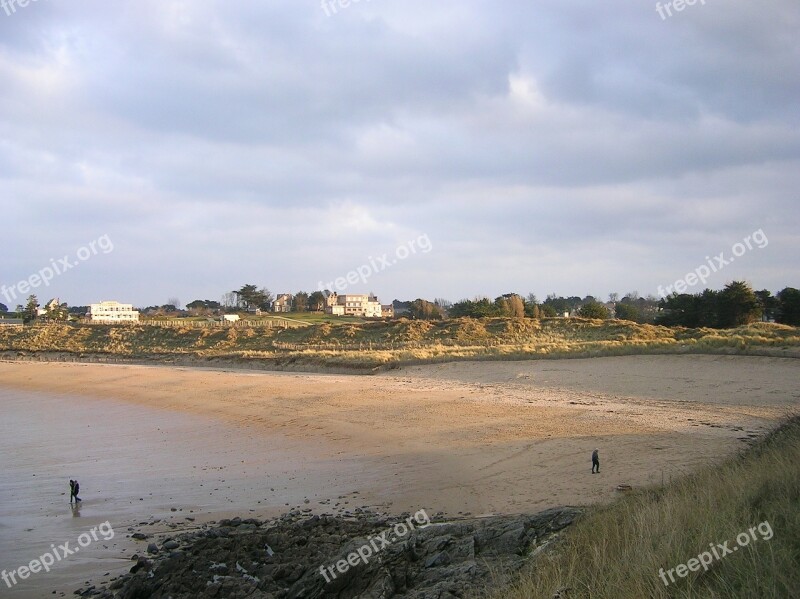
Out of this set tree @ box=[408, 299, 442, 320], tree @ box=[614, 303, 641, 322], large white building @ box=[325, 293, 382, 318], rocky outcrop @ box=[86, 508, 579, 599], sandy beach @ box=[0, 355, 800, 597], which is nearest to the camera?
rocky outcrop @ box=[86, 508, 579, 599]

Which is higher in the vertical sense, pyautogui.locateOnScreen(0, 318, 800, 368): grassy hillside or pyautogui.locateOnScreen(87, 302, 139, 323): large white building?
pyautogui.locateOnScreen(87, 302, 139, 323): large white building

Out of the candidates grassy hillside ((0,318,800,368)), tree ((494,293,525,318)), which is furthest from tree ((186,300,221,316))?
tree ((494,293,525,318))

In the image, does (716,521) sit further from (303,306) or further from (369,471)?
(303,306)

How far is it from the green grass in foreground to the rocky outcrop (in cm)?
58

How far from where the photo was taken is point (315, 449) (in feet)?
43.0

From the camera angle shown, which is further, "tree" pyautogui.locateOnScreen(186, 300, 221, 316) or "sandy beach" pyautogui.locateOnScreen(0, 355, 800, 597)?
"tree" pyautogui.locateOnScreen(186, 300, 221, 316)

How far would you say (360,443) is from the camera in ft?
44.1

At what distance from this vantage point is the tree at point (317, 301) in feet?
351

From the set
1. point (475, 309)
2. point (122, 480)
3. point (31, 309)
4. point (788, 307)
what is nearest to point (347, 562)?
point (122, 480)

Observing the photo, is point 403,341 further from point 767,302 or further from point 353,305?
point 353,305

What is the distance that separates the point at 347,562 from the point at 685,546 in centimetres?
327

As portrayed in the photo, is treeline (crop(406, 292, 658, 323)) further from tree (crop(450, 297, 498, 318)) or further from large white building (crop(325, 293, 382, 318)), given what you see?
large white building (crop(325, 293, 382, 318))

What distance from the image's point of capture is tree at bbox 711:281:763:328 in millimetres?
43906

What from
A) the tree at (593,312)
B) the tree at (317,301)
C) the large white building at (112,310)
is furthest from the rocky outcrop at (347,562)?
the large white building at (112,310)
